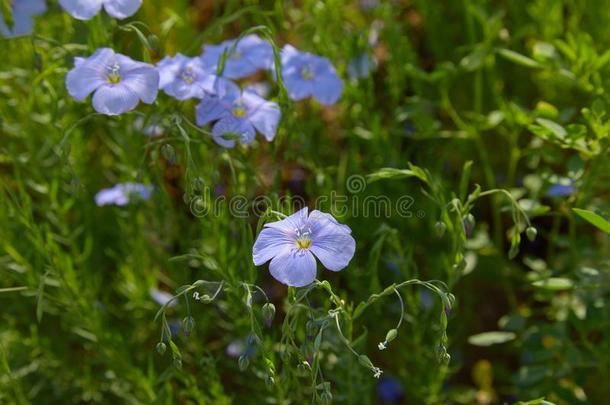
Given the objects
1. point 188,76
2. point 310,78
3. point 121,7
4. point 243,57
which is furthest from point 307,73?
point 121,7

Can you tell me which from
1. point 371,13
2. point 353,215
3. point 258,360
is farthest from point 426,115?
→ point 258,360

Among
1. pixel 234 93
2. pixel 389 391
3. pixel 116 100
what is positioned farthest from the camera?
pixel 389 391

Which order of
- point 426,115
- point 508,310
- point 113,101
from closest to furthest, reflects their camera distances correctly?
1. point 113,101
2. point 426,115
3. point 508,310

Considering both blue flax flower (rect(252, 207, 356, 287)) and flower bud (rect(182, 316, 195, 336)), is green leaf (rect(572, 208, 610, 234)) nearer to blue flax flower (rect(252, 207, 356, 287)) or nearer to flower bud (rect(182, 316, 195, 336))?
blue flax flower (rect(252, 207, 356, 287))

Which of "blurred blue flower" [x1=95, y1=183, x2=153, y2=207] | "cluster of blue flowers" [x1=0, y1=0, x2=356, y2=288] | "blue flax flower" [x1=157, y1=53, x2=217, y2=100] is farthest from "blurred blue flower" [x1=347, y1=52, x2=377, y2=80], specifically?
"blurred blue flower" [x1=95, y1=183, x2=153, y2=207]

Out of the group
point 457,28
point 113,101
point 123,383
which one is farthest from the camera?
point 457,28

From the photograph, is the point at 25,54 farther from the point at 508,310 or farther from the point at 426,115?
the point at 508,310

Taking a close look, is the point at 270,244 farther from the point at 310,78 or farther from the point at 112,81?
the point at 310,78
